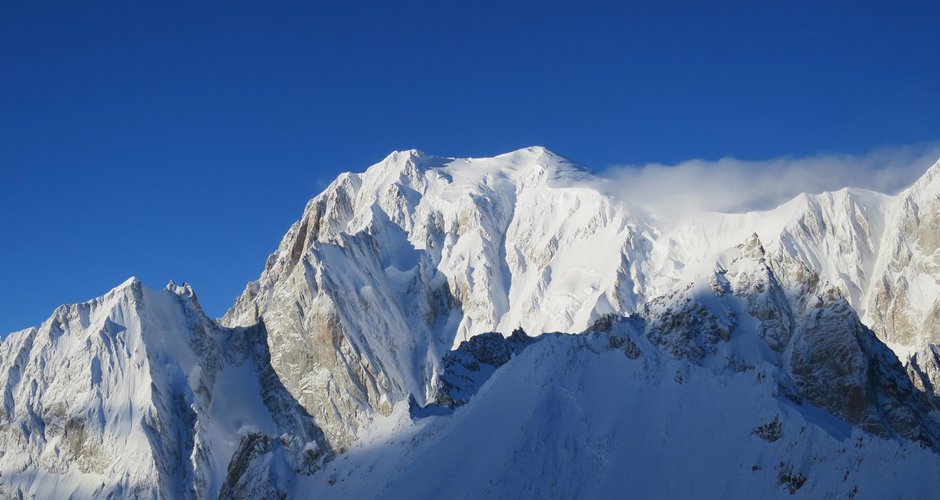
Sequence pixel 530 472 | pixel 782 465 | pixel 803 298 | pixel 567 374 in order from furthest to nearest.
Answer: pixel 803 298 < pixel 567 374 < pixel 530 472 < pixel 782 465

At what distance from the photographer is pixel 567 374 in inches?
4717

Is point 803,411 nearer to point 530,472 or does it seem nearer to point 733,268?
point 530,472

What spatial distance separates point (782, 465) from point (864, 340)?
43.6m

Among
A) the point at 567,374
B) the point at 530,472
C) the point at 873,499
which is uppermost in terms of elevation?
Result: the point at 567,374

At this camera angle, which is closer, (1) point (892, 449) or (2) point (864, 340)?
(1) point (892, 449)

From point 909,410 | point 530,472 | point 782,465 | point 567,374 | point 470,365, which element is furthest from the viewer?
point 470,365

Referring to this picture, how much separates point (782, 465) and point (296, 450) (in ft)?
191

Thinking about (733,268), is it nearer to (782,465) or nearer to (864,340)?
(864,340)

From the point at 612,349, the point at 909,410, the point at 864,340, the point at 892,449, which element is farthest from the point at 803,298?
the point at 892,449

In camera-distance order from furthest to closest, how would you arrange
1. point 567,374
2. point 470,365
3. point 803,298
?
1. point 470,365
2. point 803,298
3. point 567,374

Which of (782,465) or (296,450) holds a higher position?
(296,450)

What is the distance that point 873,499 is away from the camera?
269ft

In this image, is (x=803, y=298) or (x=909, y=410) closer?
(x=909, y=410)

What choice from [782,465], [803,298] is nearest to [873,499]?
[782,465]
